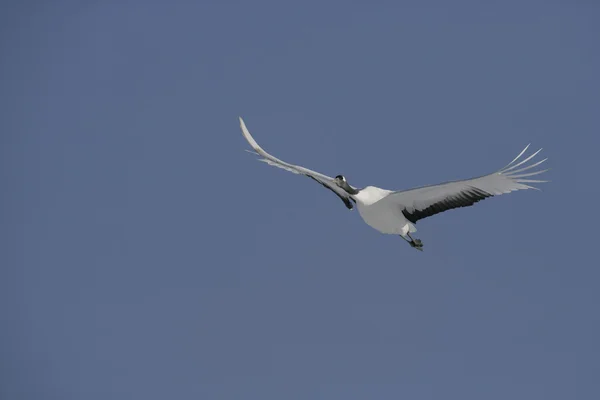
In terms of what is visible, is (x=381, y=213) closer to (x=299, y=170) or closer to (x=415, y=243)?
(x=415, y=243)

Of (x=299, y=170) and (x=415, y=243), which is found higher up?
(x=299, y=170)

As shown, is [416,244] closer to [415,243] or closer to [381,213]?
[415,243]

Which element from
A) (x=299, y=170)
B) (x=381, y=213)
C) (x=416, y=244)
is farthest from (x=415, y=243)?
(x=299, y=170)

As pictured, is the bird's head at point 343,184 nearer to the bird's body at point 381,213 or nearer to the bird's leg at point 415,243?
the bird's body at point 381,213

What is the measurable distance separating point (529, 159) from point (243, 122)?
12855 millimetres

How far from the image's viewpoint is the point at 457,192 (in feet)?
140

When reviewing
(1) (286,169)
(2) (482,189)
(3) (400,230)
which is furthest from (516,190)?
(1) (286,169)

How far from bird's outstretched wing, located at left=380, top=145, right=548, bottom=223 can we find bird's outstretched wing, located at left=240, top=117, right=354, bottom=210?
1.72 meters

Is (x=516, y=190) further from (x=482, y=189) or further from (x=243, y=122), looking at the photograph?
(x=243, y=122)

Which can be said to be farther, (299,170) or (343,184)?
(299,170)

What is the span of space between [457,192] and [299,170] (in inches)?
266

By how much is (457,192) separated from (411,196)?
1772 millimetres

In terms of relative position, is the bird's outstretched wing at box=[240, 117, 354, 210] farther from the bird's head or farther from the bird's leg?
the bird's leg

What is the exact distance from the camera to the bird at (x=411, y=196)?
Result: 41219 mm
